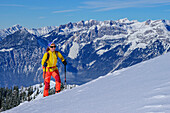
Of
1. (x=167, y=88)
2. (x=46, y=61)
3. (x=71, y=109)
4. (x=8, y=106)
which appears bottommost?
(x=8, y=106)

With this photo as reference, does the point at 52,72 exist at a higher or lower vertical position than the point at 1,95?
higher

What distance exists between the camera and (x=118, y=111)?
572 centimetres

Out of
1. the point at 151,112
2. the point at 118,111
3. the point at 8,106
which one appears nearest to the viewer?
the point at 151,112

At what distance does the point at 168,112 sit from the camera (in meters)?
4.45

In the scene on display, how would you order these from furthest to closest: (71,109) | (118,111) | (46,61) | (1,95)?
(1,95) → (46,61) → (71,109) → (118,111)

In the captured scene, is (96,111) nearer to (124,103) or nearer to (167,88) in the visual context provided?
(124,103)

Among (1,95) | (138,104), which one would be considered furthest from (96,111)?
(1,95)

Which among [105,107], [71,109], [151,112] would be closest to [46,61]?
[71,109]

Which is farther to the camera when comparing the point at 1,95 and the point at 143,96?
the point at 1,95

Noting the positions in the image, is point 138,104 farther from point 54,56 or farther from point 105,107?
point 54,56

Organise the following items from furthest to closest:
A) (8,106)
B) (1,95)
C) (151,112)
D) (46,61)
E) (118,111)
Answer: (1,95)
(8,106)
(46,61)
(118,111)
(151,112)

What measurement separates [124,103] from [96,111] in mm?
780

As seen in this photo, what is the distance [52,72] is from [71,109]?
32.6 feet

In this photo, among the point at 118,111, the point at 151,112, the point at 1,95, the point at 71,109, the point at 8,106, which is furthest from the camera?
the point at 1,95
